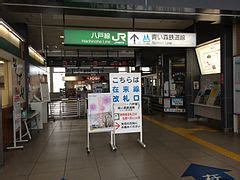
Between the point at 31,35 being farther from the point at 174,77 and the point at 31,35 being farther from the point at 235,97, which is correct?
the point at 235,97

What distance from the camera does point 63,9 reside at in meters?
4.66

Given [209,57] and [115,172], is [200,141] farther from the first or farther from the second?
[209,57]

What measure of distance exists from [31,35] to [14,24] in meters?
2.05

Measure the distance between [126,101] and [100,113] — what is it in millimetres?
696

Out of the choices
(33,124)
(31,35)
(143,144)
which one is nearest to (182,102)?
(143,144)

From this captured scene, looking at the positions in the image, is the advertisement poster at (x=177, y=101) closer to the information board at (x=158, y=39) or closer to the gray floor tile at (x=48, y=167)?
the information board at (x=158, y=39)

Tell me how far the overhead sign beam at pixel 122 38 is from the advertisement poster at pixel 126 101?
33.3 inches

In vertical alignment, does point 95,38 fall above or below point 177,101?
Result: above

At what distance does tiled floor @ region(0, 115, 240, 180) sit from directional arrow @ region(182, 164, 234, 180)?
0.36 ft

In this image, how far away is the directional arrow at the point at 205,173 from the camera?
363cm

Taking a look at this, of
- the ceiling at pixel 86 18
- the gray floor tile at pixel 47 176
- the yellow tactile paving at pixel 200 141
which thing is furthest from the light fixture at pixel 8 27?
the yellow tactile paving at pixel 200 141

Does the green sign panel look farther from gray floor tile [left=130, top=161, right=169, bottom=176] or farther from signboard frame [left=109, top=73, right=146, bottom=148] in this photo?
gray floor tile [left=130, top=161, right=169, bottom=176]

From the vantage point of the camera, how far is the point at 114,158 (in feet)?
15.5

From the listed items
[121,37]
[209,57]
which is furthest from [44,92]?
[209,57]
